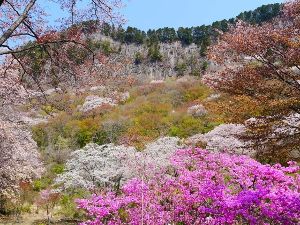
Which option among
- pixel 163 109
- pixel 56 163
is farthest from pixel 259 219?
pixel 163 109

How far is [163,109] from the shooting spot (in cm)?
4309

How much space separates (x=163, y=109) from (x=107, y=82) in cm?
3571

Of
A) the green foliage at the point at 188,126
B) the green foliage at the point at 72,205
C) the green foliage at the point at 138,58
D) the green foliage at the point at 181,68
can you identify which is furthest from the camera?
the green foliage at the point at 138,58

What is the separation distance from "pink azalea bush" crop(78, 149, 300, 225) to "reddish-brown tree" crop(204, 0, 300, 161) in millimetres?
950

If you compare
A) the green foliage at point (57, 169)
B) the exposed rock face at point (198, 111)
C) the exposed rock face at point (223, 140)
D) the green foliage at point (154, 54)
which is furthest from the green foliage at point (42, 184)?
the green foliage at point (154, 54)

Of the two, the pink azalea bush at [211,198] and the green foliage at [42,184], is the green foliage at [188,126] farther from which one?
the pink azalea bush at [211,198]

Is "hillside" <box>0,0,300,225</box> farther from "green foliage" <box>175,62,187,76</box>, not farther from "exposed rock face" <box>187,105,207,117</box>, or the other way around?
"green foliage" <box>175,62,187,76</box>

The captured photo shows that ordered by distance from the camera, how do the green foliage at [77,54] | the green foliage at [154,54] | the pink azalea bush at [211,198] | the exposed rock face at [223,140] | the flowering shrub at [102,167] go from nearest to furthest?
the green foliage at [77,54] < the pink azalea bush at [211,198] < the flowering shrub at [102,167] < the exposed rock face at [223,140] < the green foliage at [154,54]

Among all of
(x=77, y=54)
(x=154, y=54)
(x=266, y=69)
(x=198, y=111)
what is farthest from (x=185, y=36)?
(x=77, y=54)

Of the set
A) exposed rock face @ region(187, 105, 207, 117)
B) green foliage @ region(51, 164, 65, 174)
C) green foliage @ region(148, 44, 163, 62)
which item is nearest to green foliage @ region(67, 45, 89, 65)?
green foliage @ region(51, 164, 65, 174)

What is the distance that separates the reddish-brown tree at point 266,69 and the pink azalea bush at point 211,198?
950 millimetres

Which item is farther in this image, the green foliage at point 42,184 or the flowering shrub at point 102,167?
the green foliage at point 42,184

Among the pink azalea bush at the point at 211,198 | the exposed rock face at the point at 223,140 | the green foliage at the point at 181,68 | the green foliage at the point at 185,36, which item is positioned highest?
the green foliage at the point at 185,36

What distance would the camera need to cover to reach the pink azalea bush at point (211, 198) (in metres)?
10.4
